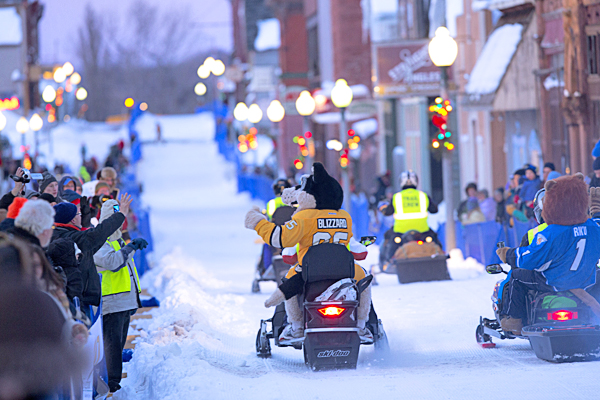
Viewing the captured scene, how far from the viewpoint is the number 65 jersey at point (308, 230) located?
7840mm

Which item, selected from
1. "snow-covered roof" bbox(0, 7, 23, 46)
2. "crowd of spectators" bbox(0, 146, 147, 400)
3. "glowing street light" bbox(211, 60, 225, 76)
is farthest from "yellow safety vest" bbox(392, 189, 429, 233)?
"snow-covered roof" bbox(0, 7, 23, 46)

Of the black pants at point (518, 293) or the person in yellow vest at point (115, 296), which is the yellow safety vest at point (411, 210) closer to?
the black pants at point (518, 293)

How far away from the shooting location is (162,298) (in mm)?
13133

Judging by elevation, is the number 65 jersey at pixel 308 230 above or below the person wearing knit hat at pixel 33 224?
below

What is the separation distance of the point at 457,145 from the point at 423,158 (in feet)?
7.70

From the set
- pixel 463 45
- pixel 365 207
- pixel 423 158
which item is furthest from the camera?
pixel 423 158

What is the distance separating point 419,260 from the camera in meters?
13.2

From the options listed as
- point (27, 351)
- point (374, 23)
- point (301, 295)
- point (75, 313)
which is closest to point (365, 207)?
point (374, 23)

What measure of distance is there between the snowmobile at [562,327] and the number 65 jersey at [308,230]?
1683 mm

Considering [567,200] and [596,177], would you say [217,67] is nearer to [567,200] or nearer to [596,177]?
[596,177]

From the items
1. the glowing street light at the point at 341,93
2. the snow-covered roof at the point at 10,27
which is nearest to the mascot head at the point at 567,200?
the glowing street light at the point at 341,93

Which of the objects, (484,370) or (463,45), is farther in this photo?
(463,45)

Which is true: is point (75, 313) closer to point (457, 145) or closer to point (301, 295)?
point (301, 295)

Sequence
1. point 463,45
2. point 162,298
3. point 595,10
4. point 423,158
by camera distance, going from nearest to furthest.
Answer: point 162,298 < point 595,10 < point 463,45 < point 423,158
